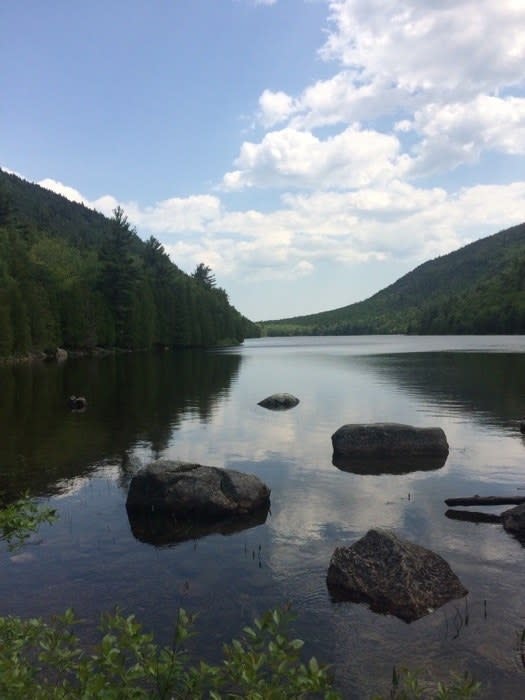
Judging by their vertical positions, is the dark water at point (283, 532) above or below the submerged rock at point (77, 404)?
below

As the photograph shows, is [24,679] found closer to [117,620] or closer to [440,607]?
[117,620]

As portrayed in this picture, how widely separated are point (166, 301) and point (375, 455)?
475 ft

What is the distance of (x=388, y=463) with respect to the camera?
1019 inches

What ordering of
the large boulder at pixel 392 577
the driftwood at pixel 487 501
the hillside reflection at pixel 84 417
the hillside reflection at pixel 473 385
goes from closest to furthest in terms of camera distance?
the large boulder at pixel 392 577 → the driftwood at pixel 487 501 → the hillside reflection at pixel 84 417 → the hillside reflection at pixel 473 385

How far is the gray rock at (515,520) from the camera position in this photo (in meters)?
16.5

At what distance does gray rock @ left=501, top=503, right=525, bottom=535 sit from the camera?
1648 cm

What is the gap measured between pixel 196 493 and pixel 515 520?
9.88 metres

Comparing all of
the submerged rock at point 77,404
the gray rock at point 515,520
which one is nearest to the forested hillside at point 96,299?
the submerged rock at point 77,404

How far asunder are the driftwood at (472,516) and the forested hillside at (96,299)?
86.5 meters

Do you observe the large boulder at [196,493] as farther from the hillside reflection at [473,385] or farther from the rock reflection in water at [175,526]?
the hillside reflection at [473,385]

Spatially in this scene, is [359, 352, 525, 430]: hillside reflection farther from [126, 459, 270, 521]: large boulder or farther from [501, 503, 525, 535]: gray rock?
[126, 459, 270, 521]: large boulder

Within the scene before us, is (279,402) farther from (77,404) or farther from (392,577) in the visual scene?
(392,577)

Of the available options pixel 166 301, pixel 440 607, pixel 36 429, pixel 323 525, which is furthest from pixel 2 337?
pixel 440 607

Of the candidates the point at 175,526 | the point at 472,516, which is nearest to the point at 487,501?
the point at 472,516
